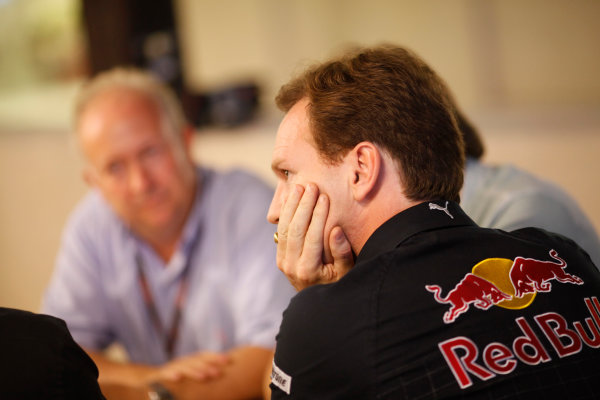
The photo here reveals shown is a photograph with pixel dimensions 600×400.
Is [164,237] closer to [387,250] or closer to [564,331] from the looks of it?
[387,250]

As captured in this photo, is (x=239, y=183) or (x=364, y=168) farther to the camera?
(x=239, y=183)

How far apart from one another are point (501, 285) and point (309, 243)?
323 millimetres

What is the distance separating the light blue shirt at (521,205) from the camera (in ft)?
4.26

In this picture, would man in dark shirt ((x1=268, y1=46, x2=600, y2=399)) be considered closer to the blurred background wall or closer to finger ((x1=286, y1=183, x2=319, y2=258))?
finger ((x1=286, y1=183, x2=319, y2=258))

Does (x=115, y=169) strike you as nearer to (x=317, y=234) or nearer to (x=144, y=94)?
(x=144, y=94)

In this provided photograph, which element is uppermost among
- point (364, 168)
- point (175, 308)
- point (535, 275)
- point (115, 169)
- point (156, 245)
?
point (364, 168)

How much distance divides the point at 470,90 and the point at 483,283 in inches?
151

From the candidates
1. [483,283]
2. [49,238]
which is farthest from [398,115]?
[49,238]

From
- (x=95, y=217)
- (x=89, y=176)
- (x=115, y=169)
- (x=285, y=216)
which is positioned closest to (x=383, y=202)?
(x=285, y=216)

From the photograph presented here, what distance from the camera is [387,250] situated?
3.04 ft

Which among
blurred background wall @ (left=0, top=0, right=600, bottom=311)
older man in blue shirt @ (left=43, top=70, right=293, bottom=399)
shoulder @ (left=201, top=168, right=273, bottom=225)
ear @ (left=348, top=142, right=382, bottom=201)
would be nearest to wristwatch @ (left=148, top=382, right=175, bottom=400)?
older man in blue shirt @ (left=43, top=70, right=293, bottom=399)

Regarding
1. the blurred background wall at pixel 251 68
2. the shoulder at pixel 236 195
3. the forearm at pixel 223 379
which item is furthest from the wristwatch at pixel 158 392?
the blurred background wall at pixel 251 68

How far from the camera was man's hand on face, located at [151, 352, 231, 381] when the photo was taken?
1.50m

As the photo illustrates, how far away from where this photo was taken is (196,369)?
151cm
